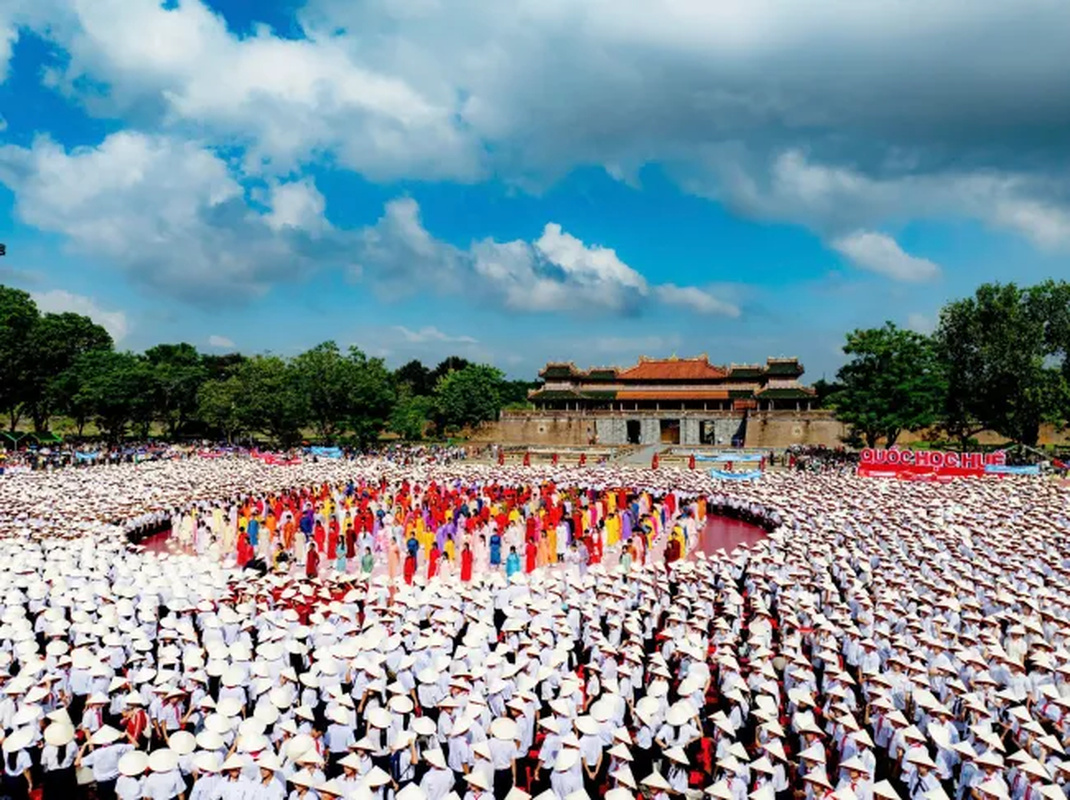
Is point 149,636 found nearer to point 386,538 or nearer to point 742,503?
point 386,538

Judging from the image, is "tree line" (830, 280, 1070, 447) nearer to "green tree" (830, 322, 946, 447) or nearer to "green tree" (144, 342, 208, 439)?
"green tree" (830, 322, 946, 447)

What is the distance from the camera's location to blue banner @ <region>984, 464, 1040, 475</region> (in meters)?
25.6

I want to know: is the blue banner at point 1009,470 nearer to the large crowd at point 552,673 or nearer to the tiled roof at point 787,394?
Answer: the large crowd at point 552,673

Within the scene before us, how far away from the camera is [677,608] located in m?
9.54

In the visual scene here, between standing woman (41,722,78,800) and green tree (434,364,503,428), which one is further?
green tree (434,364,503,428)

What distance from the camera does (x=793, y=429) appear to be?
151 ft

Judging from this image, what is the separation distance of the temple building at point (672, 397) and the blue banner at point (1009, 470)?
66.0 ft

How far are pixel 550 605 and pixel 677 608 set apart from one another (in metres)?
1.75

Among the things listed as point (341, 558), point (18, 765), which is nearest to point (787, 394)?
point (341, 558)

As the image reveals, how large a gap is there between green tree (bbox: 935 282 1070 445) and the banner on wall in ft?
32.7

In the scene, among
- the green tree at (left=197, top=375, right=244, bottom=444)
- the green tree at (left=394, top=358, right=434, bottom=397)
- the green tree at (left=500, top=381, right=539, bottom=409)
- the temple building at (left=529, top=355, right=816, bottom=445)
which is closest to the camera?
the green tree at (left=197, top=375, right=244, bottom=444)

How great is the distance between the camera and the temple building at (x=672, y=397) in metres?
48.3

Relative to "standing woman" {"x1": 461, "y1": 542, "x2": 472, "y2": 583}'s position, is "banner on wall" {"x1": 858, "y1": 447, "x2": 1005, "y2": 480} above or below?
above

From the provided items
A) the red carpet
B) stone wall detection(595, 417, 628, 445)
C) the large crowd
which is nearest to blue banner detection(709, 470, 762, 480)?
the red carpet
